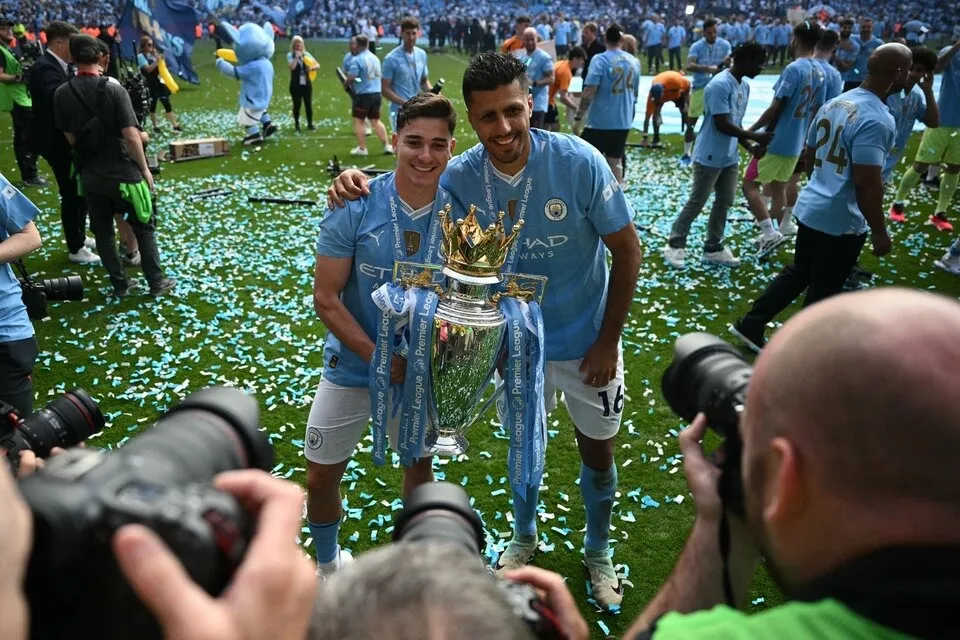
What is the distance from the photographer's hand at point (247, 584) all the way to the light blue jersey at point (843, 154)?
4.96 meters

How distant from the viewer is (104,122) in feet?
18.9

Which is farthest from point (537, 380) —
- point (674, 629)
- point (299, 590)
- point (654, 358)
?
point (654, 358)

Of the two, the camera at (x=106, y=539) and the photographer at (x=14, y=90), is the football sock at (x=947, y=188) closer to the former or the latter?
the camera at (x=106, y=539)

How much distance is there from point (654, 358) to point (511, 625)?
4731mm

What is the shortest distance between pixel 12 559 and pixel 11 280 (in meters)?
2.96

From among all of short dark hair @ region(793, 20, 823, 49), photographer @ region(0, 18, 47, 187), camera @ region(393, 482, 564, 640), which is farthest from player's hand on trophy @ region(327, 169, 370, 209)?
photographer @ region(0, 18, 47, 187)

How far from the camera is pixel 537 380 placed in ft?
8.23

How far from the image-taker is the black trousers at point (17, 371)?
9.94 feet

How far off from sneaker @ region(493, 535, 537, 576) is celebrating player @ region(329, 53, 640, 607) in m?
0.69

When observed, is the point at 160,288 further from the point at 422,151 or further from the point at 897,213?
the point at 897,213

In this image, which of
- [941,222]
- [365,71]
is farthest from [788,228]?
[365,71]

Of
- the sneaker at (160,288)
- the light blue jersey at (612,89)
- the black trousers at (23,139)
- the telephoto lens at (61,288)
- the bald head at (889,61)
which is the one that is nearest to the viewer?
the telephoto lens at (61,288)

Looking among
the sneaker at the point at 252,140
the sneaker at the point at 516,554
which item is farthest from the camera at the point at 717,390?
the sneaker at the point at 252,140

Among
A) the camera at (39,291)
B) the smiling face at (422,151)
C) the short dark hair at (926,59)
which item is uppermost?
the short dark hair at (926,59)
